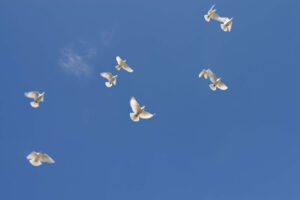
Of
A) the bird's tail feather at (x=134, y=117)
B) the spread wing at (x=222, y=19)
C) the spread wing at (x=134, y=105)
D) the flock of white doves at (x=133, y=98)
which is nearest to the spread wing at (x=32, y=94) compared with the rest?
the flock of white doves at (x=133, y=98)

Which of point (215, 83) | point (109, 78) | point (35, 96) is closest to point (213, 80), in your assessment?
point (215, 83)

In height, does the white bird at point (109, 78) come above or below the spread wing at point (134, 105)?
above

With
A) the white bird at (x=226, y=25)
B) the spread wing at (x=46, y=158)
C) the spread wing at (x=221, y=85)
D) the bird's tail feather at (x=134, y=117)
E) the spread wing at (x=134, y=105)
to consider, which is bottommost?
the spread wing at (x=46, y=158)

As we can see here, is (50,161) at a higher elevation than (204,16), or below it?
below

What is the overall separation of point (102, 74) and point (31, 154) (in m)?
12.2

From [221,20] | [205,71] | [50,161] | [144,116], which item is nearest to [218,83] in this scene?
[205,71]

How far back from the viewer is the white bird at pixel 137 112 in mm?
30036

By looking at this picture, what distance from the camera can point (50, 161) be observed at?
3011 cm

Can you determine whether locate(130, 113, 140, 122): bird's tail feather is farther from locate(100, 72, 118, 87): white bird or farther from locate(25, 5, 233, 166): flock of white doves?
locate(100, 72, 118, 87): white bird

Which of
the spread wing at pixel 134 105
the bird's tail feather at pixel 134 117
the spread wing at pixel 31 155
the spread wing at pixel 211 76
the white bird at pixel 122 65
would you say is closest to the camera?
the spread wing at pixel 134 105

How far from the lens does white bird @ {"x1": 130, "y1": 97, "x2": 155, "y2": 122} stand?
30.0m

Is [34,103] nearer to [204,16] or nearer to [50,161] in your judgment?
[50,161]

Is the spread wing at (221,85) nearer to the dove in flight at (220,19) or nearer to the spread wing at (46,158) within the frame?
the dove in flight at (220,19)

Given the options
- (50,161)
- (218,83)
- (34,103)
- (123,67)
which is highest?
(123,67)
